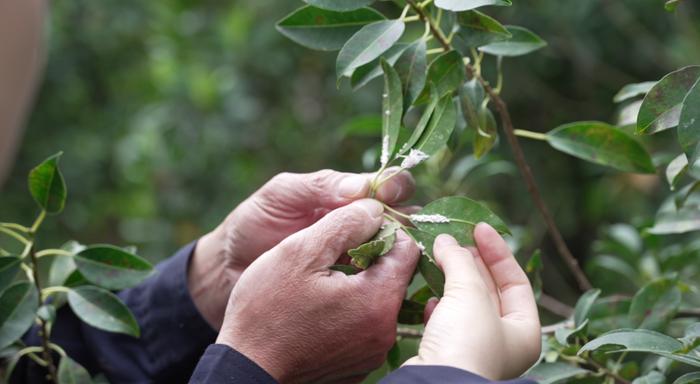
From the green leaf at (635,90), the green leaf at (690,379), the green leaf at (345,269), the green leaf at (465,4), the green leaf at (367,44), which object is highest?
the green leaf at (465,4)

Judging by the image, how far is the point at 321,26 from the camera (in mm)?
1207

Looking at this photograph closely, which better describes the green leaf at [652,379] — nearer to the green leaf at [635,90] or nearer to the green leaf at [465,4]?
the green leaf at [635,90]

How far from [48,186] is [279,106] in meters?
2.32

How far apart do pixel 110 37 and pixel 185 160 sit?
1.38 m

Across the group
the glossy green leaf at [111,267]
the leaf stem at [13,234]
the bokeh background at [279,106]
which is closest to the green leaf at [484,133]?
the glossy green leaf at [111,267]

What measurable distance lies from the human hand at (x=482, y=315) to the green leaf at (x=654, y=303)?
0.31 meters

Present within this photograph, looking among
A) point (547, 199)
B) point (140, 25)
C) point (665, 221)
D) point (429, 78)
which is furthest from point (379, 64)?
point (140, 25)

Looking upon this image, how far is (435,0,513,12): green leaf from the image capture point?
1.00 m

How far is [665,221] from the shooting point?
1.44 metres

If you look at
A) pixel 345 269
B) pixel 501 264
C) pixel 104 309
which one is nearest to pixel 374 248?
pixel 345 269

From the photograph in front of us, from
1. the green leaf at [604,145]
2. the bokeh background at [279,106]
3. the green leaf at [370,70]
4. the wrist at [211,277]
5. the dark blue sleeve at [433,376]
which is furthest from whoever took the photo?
the bokeh background at [279,106]

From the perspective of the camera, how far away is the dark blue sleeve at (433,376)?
2.79 ft

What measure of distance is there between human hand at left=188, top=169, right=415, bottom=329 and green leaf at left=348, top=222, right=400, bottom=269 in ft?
0.31

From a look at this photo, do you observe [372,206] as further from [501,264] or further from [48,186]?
[48,186]
